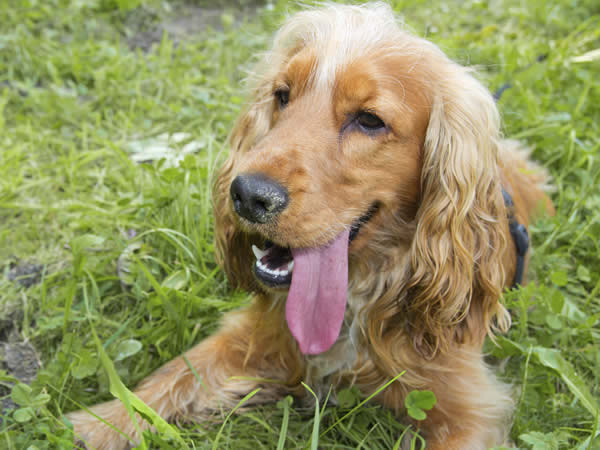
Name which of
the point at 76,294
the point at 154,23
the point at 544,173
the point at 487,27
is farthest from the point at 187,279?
the point at 487,27

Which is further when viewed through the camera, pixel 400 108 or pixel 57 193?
pixel 57 193

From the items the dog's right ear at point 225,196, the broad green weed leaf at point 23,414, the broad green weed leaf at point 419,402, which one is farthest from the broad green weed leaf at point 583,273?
the broad green weed leaf at point 23,414

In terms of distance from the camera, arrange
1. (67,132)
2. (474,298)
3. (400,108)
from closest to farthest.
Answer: (400,108) → (474,298) → (67,132)

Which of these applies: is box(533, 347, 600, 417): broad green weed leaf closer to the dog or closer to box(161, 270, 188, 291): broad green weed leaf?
the dog

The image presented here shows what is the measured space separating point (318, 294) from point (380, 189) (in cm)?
42

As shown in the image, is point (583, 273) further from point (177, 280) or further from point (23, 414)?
point (23, 414)

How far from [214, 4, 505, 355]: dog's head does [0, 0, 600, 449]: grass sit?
349 millimetres

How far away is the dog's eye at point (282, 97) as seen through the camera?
2256 mm

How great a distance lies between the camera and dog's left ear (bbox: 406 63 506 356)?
6.84ft

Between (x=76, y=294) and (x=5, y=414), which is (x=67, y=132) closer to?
(x=76, y=294)

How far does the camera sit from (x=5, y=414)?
223cm

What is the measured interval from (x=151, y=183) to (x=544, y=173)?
2.24m

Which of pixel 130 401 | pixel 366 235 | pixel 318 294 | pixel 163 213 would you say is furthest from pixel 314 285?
pixel 163 213

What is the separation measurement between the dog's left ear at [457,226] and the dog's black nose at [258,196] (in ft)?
1.88
